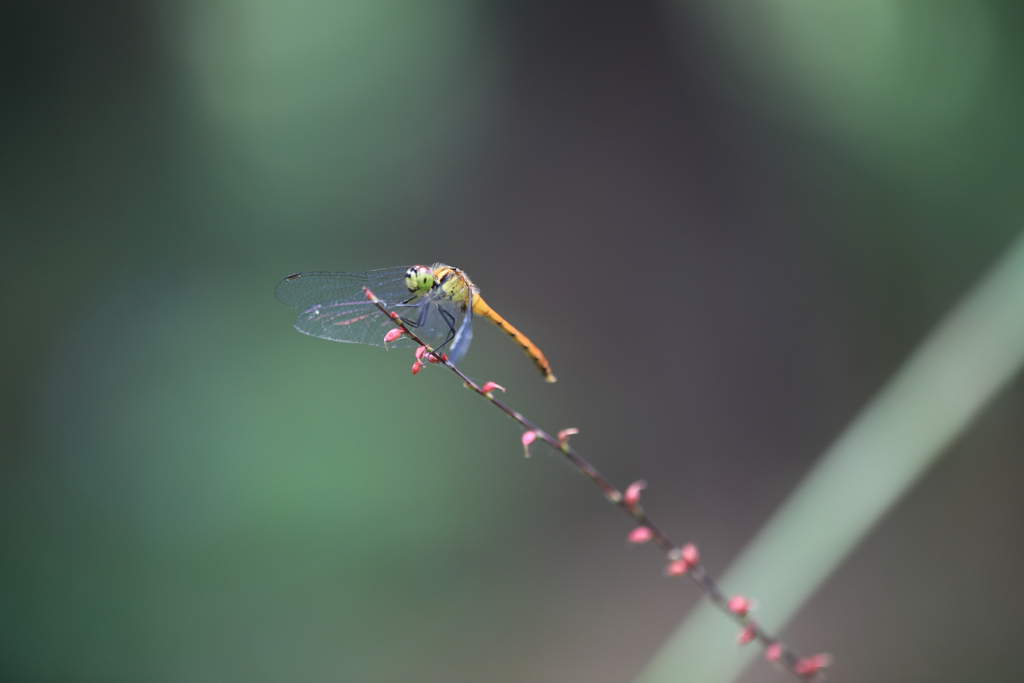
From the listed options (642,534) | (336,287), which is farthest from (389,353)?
(642,534)

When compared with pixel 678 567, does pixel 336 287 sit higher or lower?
lower

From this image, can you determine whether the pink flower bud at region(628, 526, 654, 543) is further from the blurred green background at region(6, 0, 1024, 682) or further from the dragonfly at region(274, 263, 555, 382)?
the blurred green background at region(6, 0, 1024, 682)

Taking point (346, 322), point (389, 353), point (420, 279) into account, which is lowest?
point (389, 353)

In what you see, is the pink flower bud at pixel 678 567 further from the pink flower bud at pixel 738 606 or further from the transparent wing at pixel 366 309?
the transparent wing at pixel 366 309

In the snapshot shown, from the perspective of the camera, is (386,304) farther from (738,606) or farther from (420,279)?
(738,606)

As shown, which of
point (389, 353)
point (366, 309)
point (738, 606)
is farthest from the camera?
point (389, 353)

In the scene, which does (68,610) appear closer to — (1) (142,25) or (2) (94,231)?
(2) (94,231)
